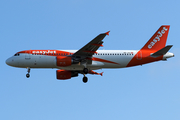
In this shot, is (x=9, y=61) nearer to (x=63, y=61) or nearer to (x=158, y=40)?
(x=63, y=61)

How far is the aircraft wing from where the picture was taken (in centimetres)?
4415

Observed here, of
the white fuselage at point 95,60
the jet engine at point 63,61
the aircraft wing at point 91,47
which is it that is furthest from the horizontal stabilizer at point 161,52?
the jet engine at point 63,61

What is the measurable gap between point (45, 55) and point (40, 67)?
6.20 ft

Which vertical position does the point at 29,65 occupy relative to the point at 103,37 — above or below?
below

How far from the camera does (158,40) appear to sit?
2018 inches

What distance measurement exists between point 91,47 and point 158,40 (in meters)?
11.2

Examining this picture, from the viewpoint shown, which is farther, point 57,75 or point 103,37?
point 57,75

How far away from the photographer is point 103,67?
49531 millimetres

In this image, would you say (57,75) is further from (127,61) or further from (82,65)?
(127,61)

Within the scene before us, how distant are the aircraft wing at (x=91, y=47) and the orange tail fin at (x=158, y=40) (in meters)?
8.30

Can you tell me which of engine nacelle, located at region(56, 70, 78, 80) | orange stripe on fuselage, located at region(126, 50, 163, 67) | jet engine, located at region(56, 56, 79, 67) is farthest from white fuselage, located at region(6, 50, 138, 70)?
engine nacelle, located at region(56, 70, 78, 80)

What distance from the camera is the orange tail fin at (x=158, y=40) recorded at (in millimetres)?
50688

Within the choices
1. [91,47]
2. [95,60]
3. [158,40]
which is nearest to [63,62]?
[91,47]

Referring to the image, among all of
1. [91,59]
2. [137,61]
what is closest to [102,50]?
[91,59]
